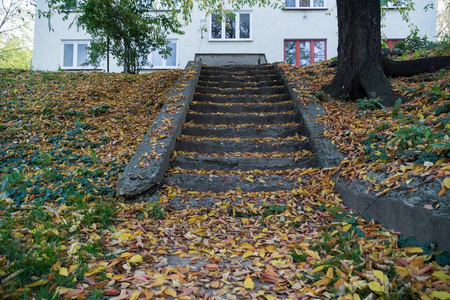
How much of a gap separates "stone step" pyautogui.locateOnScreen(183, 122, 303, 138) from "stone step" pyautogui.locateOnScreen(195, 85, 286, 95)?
73.0 inches

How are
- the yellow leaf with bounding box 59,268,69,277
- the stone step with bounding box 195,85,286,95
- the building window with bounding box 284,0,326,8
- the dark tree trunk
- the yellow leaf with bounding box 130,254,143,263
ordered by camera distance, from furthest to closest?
the building window with bounding box 284,0,326,8, the stone step with bounding box 195,85,286,95, the dark tree trunk, the yellow leaf with bounding box 130,254,143,263, the yellow leaf with bounding box 59,268,69,277

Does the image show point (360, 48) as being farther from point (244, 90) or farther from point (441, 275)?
point (441, 275)

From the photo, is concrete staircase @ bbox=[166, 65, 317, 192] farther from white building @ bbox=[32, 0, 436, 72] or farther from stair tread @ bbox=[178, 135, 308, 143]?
white building @ bbox=[32, 0, 436, 72]

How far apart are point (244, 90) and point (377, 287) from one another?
586 cm

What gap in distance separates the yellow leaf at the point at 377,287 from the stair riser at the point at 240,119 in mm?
4153

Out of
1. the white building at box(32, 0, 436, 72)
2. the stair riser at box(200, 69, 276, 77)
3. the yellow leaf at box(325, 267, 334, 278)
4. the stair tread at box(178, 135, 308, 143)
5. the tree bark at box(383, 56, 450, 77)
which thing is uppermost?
the white building at box(32, 0, 436, 72)

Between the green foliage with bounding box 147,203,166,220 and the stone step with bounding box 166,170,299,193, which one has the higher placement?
the stone step with bounding box 166,170,299,193

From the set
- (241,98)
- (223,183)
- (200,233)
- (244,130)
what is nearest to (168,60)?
(241,98)

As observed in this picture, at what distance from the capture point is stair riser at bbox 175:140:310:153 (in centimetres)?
509

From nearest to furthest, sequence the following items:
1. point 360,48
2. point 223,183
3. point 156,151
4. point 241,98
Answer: point 223,183, point 156,151, point 360,48, point 241,98

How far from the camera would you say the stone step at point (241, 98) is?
6.77 m

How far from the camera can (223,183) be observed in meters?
4.29

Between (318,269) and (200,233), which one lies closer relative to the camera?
(318,269)

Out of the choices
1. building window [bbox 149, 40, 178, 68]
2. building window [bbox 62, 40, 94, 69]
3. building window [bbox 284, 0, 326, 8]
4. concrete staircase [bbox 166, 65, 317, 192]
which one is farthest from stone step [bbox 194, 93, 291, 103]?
building window [bbox 62, 40, 94, 69]
